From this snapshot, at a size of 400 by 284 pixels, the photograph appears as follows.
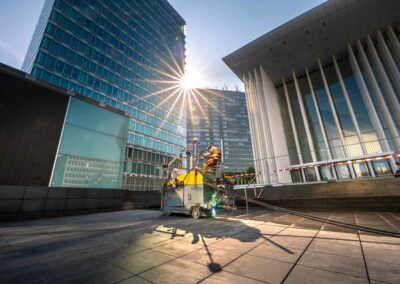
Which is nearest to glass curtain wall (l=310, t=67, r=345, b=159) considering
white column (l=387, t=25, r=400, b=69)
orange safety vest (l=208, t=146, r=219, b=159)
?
white column (l=387, t=25, r=400, b=69)

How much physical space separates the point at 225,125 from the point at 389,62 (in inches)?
4142

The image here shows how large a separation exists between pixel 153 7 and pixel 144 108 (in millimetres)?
42298

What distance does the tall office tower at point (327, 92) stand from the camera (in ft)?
50.3

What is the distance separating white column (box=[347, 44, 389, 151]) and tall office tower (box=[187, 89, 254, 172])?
9765 centimetres

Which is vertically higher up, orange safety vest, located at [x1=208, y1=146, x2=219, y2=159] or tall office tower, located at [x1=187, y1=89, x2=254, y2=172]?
tall office tower, located at [x1=187, y1=89, x2=254, y2=172]

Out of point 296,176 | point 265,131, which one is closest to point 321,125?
point 265,131

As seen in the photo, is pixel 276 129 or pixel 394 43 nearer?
pixel 394 43

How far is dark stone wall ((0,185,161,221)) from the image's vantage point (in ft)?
28.7

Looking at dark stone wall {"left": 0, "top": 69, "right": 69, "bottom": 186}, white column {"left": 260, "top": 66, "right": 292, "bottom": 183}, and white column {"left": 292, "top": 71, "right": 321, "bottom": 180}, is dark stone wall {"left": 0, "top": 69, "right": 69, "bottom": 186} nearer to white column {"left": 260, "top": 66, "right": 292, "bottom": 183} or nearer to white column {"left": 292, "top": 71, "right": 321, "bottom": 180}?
white column {"left": 260, "top": 66, "right": 292, "bottom": 183}

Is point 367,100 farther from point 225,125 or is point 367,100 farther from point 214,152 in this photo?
point 225,125

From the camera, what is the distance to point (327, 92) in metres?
18.6

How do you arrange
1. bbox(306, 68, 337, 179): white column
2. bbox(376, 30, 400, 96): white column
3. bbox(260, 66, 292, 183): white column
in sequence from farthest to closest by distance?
bbox(260, 66, 292, 183): white column
bbox(306, 68, 337, 179): white column
bbox(376, 30, 400, 96): white column

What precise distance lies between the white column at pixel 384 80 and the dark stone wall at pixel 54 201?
25657 mm

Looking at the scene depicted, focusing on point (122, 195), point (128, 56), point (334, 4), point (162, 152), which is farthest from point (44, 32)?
point (334, 4)
